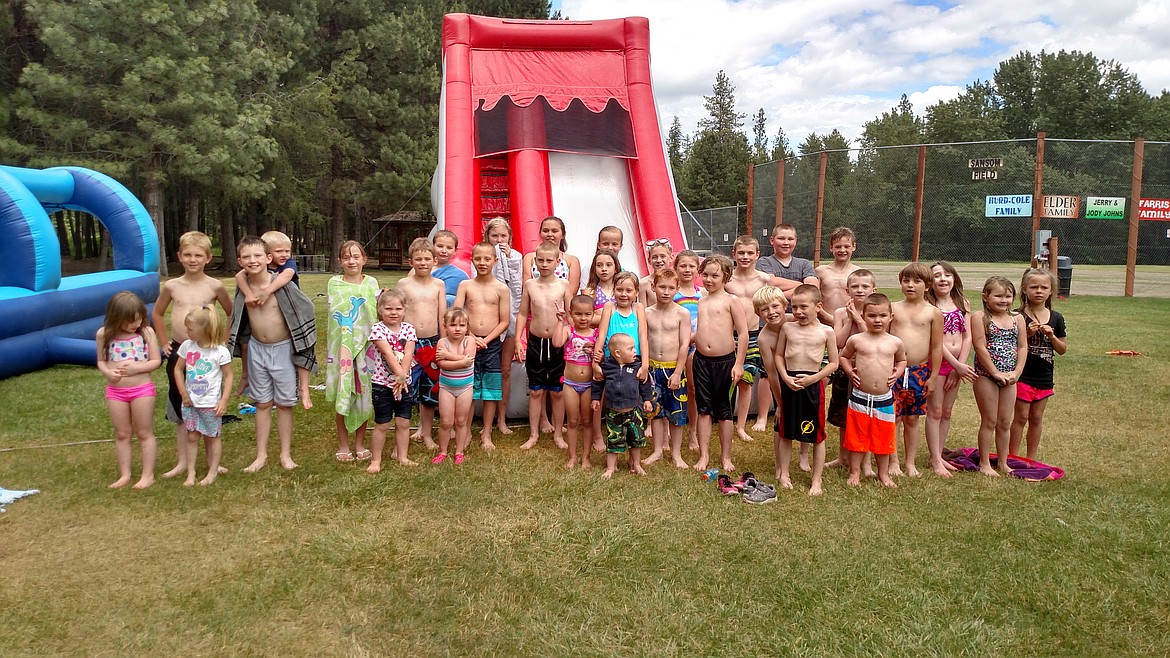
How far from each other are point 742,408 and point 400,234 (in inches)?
953

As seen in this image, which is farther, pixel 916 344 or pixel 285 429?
pixel 285 429

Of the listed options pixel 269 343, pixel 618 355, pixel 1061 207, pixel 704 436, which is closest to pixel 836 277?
pixel 704 436

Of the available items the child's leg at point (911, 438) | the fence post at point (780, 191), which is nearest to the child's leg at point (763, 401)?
the child's leg at point (911, 438)

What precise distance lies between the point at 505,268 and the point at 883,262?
48.7 ft

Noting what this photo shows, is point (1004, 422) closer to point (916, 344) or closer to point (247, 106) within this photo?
point (916, 344)

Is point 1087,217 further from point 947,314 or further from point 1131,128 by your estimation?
point 1131,128

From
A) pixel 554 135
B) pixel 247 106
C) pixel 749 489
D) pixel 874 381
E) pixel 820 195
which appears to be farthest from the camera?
pixel 247 106

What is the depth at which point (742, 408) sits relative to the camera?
564 centimetres

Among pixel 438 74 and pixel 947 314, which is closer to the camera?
pixel 947 314

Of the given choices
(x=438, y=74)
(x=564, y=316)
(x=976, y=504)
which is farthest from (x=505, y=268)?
(x=438, y=74)

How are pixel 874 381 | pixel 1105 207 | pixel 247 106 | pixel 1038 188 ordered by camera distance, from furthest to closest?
pixel 247 106, pixel 1105 207, pixel 1038 188, pixel 874 381

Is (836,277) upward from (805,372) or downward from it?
upward

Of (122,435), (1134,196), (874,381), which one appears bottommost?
(122,435)

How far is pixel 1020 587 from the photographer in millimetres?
2994
